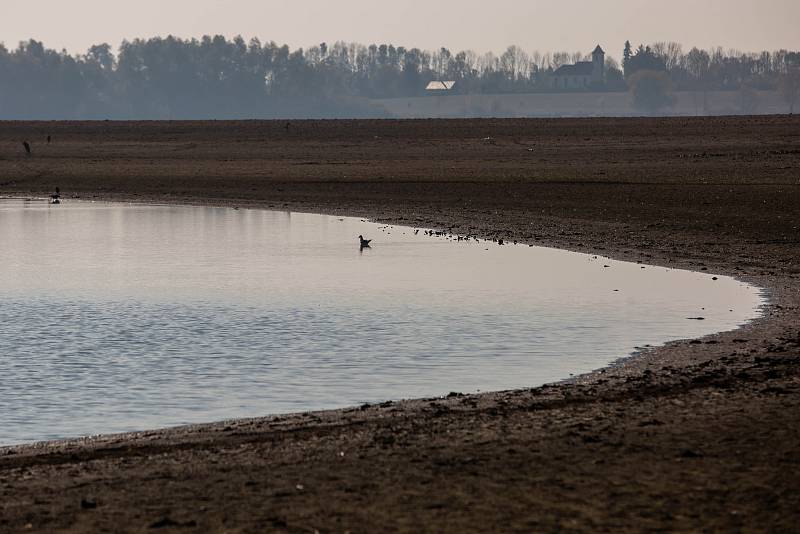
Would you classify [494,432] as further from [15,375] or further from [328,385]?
[15,375]

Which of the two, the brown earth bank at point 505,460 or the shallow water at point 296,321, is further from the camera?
the shallow water at point 296,321

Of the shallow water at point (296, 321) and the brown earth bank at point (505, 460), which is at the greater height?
the brown earth bank at point (505, 460)

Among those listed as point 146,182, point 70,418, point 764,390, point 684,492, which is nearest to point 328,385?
point 70,418

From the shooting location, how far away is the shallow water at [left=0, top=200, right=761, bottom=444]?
1359cm

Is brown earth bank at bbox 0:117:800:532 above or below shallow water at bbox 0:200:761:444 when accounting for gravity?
above

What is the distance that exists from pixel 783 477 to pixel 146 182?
1722 inches

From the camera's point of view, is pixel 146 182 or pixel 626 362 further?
pixel 146 182

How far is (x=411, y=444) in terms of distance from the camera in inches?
420

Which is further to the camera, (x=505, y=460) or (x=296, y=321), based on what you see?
(x=296, y=321)

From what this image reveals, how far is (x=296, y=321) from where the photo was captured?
18.6 metres

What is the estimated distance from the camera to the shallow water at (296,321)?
13.6 meters

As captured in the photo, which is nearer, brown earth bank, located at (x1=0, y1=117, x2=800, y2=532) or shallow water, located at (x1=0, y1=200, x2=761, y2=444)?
brown earth bank, located at (x1=0, y1=117, x2=800, y2=532)

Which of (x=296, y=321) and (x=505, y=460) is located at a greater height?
(x=505, y=460)

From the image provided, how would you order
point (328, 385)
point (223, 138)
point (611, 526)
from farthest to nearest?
point (223, 138) < point (328, 385) < point (611, 526)
